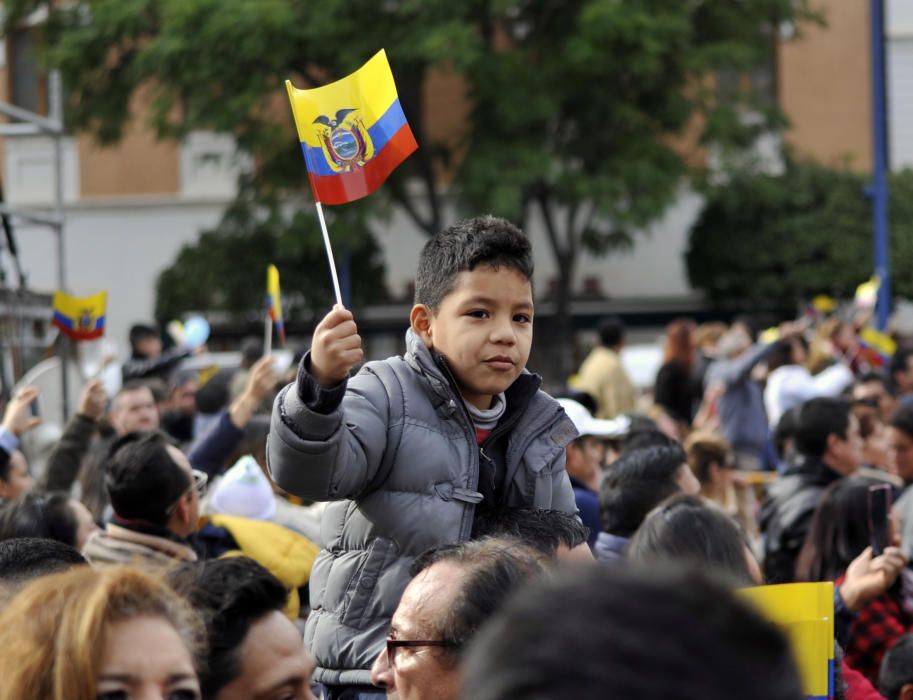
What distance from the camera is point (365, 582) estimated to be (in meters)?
3.12

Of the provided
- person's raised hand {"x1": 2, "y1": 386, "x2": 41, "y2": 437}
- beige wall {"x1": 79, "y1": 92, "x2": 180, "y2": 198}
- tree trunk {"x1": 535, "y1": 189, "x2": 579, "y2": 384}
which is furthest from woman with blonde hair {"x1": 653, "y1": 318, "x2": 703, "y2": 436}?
beige wall {"x1": 79, "y1": 92, "x2": 180, "y2": 198}

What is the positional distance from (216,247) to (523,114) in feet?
21.2

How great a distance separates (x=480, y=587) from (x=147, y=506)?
233 centimetres

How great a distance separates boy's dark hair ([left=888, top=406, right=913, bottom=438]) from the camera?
729 centimetres

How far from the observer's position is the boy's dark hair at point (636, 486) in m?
4.83

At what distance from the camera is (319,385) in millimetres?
2934

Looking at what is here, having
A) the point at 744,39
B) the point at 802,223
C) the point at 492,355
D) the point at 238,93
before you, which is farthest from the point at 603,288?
the point at 492,355

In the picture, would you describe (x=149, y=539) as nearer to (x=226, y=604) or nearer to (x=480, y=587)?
(x=226, y=604)

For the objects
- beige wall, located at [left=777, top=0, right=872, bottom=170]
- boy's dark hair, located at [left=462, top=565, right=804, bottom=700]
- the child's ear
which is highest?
beige wall, located at [left=777, top=0, right=872, bottom=170]

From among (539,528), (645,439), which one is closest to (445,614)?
(539,528)

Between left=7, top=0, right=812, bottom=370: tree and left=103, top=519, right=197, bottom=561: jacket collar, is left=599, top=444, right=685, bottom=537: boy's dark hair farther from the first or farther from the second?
left=7, top=0, right=812, bottom=370: tree

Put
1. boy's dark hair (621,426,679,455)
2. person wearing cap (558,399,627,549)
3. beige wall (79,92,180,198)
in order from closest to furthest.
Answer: person wearing cap (558,399,627,549), boy's dark hair (621,426,679,455), beige wall (79,92,180,198)

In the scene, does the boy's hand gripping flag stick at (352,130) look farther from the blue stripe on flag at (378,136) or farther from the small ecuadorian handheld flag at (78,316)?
the small ecuadorian handheld flag at (78,316)

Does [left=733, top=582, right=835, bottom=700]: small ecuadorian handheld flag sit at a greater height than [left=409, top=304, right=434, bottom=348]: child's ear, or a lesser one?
lesser
